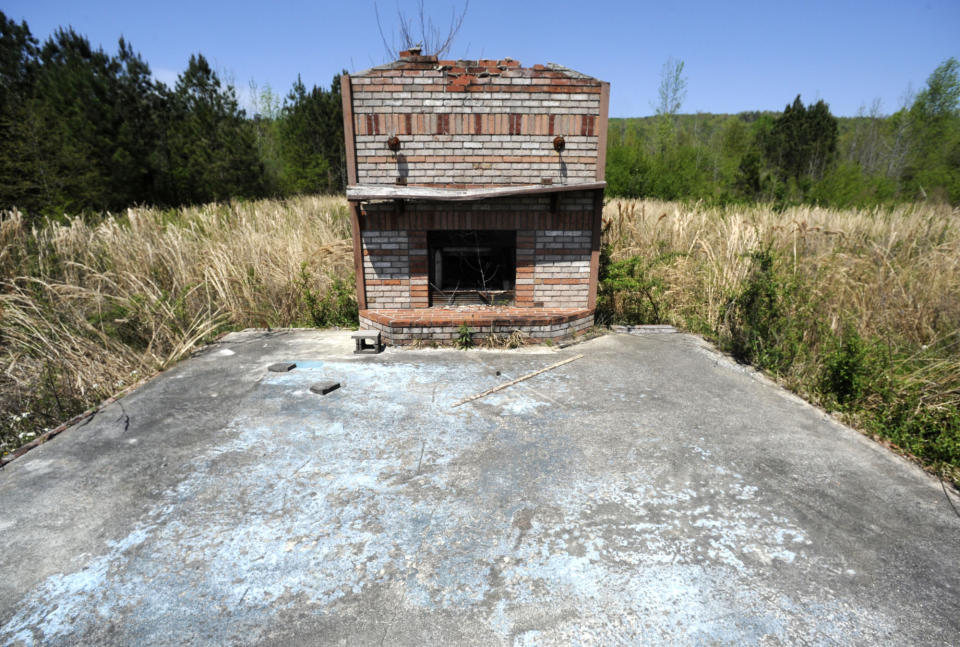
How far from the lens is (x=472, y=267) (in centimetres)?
675

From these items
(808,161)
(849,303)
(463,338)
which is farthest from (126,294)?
(808,161)

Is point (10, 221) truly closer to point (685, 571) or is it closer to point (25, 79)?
point (685, 571)

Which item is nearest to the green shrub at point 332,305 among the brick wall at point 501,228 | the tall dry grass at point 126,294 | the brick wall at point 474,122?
the tall dry grass at point 126,294

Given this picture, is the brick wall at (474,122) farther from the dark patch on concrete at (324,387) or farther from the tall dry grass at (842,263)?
the dark patch on concrete at (324,387)

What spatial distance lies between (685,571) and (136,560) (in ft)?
10.1

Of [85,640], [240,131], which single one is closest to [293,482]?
[85,640]

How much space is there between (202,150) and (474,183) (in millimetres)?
20150

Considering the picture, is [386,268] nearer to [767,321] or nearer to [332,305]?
[332,305]

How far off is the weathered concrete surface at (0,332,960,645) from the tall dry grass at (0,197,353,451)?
3.64ft

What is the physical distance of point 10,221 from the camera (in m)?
7.09

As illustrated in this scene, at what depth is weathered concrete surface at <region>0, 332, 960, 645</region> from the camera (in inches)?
84.7

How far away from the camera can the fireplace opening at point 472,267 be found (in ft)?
21.5

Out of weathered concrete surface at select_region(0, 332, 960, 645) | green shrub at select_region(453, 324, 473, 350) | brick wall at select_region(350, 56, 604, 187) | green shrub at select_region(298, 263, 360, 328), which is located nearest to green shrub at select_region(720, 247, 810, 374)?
weathered concrete surface at select_region(0, 332, 960, 645)

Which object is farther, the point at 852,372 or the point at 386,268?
the point at 386,268
